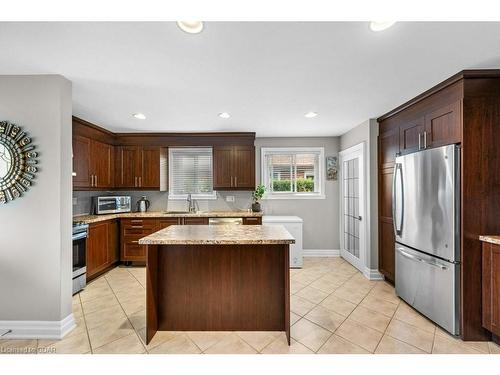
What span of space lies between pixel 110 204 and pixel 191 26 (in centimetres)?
369

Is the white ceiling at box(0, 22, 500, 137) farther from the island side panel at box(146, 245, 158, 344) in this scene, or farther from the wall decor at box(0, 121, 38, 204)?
the island side panel at box(146, 245, 158, 344)

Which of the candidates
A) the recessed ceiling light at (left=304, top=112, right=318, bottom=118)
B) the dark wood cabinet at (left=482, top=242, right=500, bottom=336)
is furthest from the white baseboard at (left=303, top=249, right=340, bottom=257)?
the dark wood cabinet at (left=482, top=242, right=500, bottom=336)

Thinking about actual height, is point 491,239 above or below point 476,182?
below

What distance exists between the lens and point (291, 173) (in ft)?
16.2

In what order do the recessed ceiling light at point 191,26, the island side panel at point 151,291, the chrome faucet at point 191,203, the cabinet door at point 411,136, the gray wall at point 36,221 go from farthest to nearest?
the chrome faucet at point 191,203 → the cabinet door at point 411,136 → the gray wall at point 36,221 → the island side panel at point 151,291 → the recessed ceiling light at point 191,26

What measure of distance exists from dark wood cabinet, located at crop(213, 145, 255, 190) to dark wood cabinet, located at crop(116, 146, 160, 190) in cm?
110

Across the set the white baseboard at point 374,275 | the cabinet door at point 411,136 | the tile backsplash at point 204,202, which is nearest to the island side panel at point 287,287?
the cabinet door at point 411,136

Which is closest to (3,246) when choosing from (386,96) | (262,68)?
(262,68)

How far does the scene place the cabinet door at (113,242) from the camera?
4.03 meters

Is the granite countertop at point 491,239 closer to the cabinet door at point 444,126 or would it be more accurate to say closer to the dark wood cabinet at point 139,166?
the cabinet door at point 444,126

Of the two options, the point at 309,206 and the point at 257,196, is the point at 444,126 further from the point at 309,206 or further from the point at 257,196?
the point at 257,196

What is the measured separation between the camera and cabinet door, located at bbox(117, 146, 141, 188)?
4520mm

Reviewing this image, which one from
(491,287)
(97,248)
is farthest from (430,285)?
(97,248)

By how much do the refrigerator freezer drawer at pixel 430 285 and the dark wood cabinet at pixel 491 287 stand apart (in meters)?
0.19
